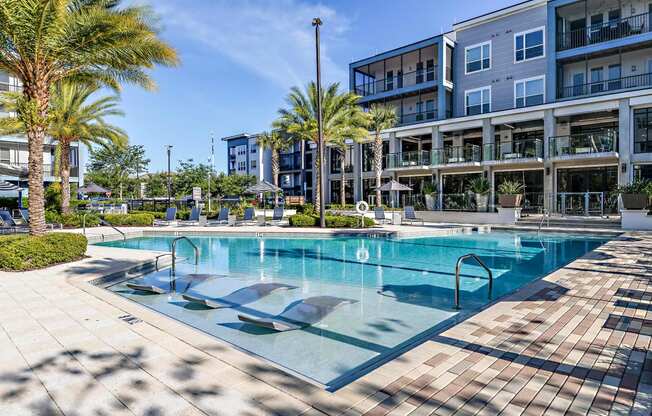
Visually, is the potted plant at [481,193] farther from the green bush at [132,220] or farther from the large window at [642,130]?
the green bush at [132,220]

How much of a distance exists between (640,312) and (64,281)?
9.61 metres

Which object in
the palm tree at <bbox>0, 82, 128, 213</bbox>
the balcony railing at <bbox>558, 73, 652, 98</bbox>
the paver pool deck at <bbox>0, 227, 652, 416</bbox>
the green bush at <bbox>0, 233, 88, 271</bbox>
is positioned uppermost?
the balcony railing at <bbox>558, 73, 652, 98</bbox>

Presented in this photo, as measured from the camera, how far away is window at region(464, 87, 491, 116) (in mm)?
28817

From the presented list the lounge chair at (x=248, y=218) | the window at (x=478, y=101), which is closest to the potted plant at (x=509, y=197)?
the window at (x=478, y=101)

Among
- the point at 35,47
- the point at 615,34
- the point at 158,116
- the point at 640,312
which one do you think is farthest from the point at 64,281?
the point at 615,34

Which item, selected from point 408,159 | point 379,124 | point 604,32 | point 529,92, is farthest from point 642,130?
point 379,124

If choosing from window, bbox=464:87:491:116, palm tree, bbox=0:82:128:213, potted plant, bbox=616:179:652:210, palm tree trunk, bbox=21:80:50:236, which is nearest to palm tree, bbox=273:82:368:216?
window, bbox=464:87:491:116

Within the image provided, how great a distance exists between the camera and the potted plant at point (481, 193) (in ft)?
71.8

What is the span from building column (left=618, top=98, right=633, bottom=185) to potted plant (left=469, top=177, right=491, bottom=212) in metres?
6.63

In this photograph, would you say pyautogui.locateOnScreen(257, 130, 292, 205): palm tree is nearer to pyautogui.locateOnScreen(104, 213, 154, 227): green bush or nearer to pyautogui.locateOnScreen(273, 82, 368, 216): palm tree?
pyautogui.locateOnScreen(273, 82, 368, 216): palm tree

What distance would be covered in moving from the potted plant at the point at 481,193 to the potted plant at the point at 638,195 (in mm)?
6096

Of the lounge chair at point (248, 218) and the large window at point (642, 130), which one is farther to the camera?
the lounge chair at point (248, 218)

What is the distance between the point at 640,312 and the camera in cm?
532

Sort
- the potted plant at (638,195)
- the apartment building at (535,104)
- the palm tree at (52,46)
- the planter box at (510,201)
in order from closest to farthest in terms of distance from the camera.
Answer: the palm tree at (52,46) < the potted plant at (638,195) < the planter box at (510,201) < the apartment building at (535,104)
